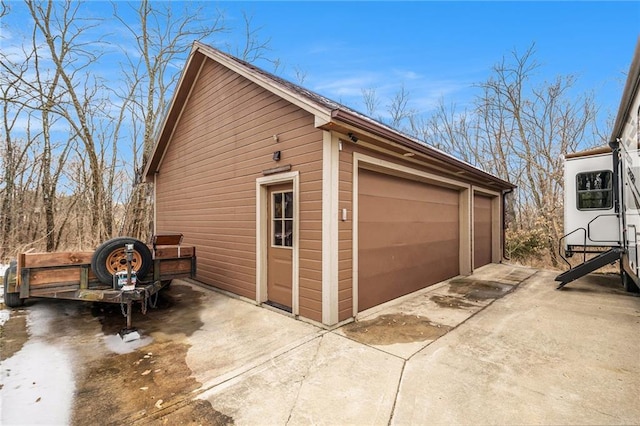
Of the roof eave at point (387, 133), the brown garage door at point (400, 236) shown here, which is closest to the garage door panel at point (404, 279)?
the brown garage door at point (400, 236)

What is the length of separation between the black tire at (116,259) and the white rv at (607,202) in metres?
6.83

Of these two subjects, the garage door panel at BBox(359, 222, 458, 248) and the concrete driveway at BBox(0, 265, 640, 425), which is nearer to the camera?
the concrete driveway at BBox(0, 265, 640, 425)

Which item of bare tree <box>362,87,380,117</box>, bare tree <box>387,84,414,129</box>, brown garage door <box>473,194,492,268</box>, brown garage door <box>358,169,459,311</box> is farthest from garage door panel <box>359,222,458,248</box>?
bare tree <box>387,84,414,129</box>

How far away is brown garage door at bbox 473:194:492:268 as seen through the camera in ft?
26.8

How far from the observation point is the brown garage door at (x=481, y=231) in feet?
26.8

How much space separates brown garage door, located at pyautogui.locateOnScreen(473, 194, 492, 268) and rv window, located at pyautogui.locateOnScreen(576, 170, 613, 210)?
2179 mm

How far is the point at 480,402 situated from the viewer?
2330 mm

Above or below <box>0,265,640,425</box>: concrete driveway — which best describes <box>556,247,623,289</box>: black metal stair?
above

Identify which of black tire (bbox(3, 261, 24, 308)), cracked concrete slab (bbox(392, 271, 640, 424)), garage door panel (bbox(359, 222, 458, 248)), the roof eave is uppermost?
the roof eave

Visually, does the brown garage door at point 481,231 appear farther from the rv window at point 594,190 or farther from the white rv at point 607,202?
the rv window at point 594,190

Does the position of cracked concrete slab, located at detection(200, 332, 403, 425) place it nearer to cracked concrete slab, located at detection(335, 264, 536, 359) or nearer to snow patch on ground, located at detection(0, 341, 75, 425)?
cracked concrete slab, located at detection(335, 264, 536, 359)

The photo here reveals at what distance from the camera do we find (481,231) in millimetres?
8602

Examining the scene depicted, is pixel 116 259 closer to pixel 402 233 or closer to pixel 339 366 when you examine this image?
pixel 339 366

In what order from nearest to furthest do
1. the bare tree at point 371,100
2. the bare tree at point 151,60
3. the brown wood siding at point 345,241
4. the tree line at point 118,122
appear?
the brown wood siding at point 345,241 → the tree line at point 118,122 → the bare tree at point 151,60 → the bare tree at point 371,100
